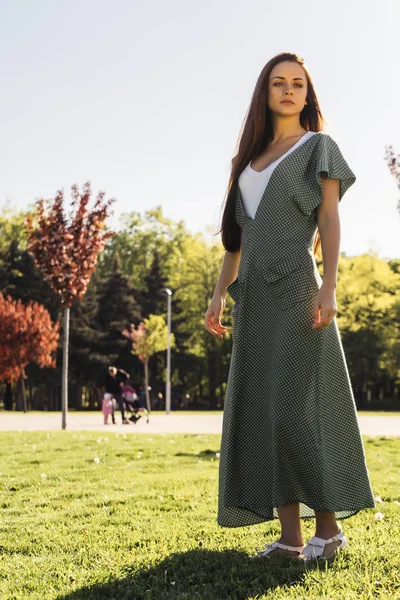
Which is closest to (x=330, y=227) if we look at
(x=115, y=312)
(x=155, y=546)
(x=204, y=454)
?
(x=155, y=546)

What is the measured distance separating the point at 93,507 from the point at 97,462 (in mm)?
3394

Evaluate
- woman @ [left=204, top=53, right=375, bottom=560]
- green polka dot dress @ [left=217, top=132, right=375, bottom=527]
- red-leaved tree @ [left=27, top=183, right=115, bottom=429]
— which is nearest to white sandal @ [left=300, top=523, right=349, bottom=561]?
woman @ [left=204, top=53, right=375, bottom=560]

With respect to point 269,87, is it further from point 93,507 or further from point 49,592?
point 93,507

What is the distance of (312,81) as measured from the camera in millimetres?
3793

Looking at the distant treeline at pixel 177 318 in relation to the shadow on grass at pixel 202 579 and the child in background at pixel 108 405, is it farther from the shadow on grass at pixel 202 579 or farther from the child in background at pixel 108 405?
the shadow on grass at pixel 202 579

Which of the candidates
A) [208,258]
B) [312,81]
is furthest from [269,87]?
[208,258]

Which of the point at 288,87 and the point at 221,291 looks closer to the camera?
the point at 288,87

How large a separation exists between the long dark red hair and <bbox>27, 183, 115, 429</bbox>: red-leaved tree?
1214 cm

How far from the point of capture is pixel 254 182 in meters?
3.69

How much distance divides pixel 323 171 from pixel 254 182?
0.37m

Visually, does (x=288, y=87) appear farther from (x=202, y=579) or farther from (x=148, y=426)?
(x=148, y=426)

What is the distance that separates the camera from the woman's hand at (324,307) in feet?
10.8

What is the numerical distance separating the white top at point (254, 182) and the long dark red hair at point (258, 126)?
7 cm

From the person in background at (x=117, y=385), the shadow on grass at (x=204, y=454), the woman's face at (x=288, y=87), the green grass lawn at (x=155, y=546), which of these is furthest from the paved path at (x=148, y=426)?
the woman's face at (x=288, y=87)
